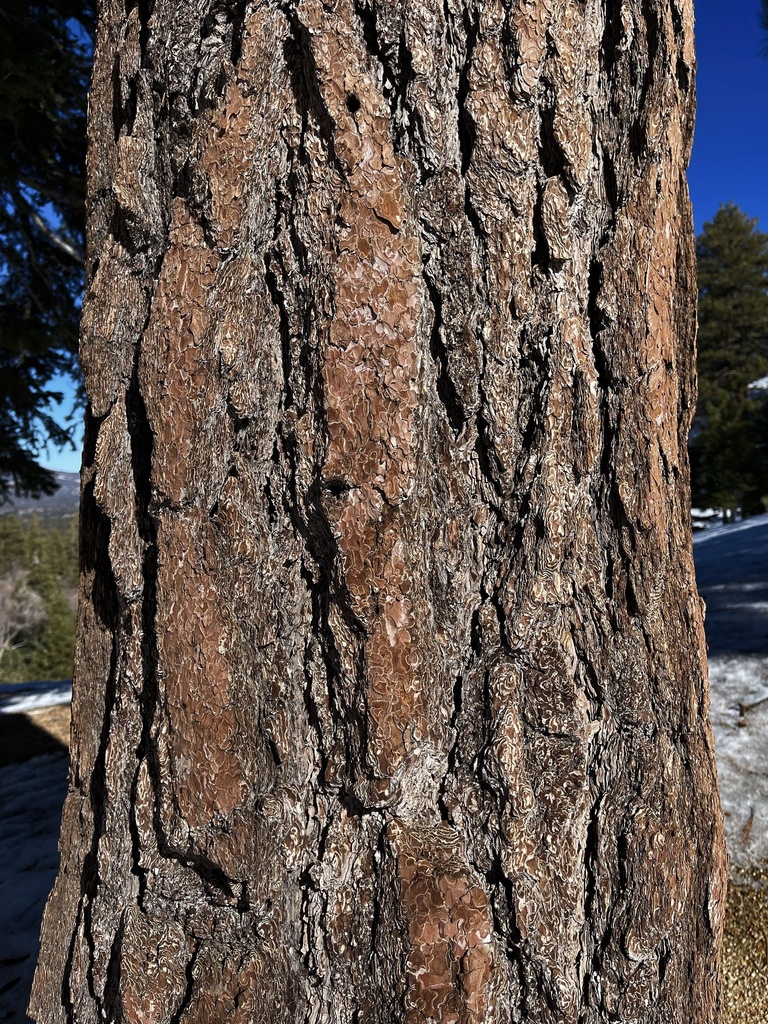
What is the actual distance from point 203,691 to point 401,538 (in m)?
0.41

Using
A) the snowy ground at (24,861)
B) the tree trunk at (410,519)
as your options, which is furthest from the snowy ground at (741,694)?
the snowy ground at (24,861)

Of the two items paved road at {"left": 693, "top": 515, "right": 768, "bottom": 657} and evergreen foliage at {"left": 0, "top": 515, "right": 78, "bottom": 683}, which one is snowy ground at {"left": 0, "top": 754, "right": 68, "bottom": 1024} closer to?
paved road at {"left": 693, "top": 515, "right": 768, "bottom": 657}

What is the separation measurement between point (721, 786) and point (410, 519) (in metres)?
1.92

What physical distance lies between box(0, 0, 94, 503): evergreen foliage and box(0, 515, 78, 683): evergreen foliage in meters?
16.3

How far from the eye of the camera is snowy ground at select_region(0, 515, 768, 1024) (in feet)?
6.73

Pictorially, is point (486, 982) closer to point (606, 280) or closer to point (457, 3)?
point (606, 280)

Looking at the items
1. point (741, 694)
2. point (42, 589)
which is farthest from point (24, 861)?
point (42, 589)

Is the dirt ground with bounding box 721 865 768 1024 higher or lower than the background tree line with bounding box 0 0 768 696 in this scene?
lower

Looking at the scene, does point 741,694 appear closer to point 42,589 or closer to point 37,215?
point 37,215

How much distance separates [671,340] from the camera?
113 cm

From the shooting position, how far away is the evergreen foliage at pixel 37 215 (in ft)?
12.1

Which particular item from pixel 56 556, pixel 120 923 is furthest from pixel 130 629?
pixel 56 556

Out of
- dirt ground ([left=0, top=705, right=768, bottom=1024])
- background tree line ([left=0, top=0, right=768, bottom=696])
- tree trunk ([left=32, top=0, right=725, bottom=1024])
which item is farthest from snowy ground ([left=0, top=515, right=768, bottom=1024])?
background tree line ([left=0, top=0, right=768, bottom=696])

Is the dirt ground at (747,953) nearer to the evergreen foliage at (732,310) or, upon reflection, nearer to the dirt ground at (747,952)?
the dirt ground at (747,952)
